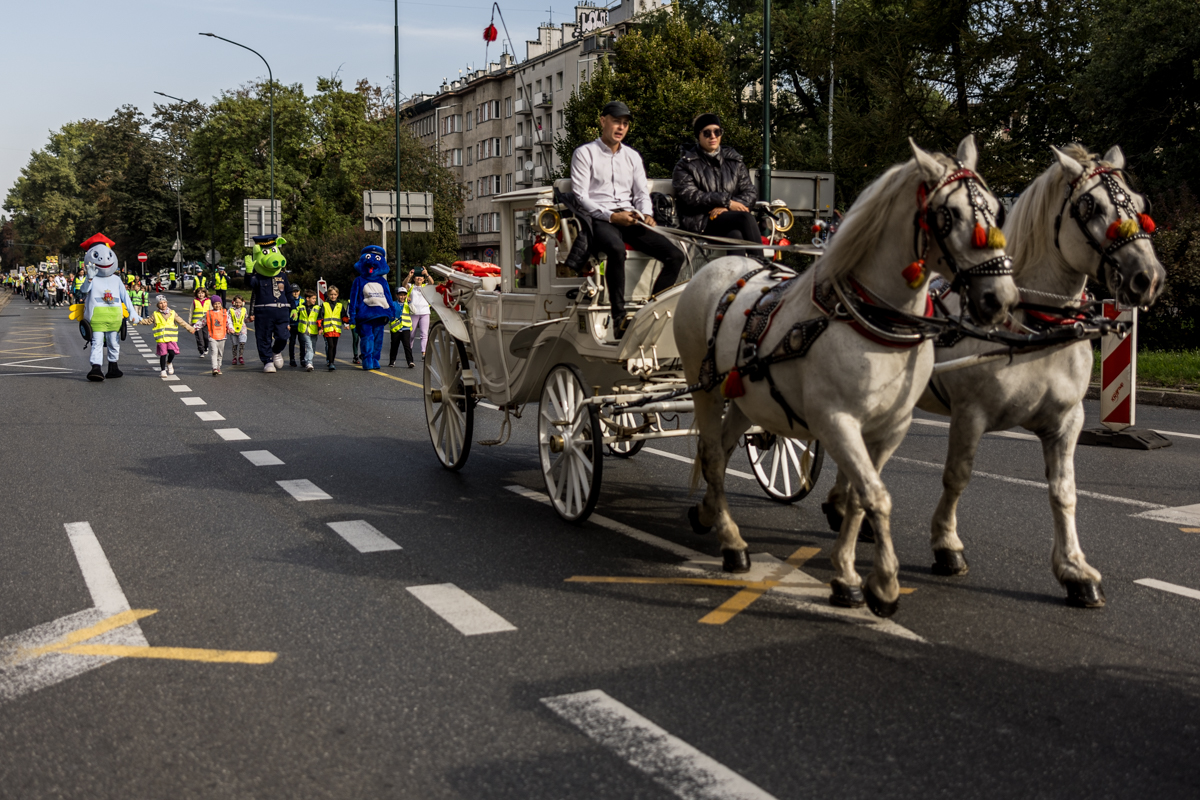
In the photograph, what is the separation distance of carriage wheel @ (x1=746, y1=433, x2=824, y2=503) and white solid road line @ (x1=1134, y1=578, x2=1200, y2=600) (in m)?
2.26

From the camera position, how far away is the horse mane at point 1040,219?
535cm

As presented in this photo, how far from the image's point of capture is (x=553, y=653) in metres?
4.71

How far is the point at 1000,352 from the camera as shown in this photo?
5344mm

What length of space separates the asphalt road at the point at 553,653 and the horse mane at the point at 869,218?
154cm

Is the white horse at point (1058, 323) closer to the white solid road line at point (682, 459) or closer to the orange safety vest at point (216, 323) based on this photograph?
the white solid road line at point (682, 459)

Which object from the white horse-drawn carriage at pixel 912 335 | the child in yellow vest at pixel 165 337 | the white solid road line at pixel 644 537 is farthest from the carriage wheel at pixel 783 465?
the child in yellow vest at pixel 165 337

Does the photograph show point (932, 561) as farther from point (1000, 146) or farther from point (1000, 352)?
point (1000, 146)

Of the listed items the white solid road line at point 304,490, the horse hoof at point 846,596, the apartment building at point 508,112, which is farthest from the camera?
the apartment building at point 508,112

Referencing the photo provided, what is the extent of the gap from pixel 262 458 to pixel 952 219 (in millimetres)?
7016

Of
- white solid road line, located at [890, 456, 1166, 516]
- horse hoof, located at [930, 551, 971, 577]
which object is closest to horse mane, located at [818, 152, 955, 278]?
horse hoof, located at [930, 551, 971, 577]

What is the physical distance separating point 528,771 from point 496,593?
6.80 feet

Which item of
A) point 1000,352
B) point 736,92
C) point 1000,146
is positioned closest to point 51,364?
point 1000,352

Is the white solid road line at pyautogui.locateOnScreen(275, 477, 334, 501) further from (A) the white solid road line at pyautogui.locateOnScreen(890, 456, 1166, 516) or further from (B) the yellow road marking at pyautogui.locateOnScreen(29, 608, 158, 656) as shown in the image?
(A) the white solid road line at pyautogui.locateOnScreen(890, 456, 1166, 516)

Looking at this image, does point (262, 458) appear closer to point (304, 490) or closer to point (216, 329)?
point (304, 490)
